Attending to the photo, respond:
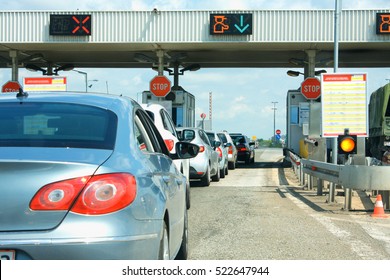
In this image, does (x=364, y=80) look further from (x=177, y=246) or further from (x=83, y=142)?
(x=83, y=142)

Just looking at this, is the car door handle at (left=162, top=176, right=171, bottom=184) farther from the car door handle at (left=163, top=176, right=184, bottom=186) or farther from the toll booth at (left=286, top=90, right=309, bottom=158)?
the toll booth at (left=286, top=90, right=309, bottom=158)

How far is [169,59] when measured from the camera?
28.5 meters

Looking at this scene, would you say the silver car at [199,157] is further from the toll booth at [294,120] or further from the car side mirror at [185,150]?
the toll booth at [294,120]

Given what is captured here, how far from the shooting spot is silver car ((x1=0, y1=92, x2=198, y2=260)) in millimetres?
3289

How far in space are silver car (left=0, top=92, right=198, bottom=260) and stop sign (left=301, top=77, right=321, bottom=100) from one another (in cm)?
2115

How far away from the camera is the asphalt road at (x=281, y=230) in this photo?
6531 millimetres

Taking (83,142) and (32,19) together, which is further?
(32,19)

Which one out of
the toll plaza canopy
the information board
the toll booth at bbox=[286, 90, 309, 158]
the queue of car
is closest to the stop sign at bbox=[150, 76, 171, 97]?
the toll plaza canopy

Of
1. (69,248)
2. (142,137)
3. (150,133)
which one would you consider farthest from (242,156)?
(69,248)

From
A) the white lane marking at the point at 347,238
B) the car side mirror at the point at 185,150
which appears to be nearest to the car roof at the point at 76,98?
the car side mirror at the point at 185,150

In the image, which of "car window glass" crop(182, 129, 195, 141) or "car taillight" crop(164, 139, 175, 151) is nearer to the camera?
"car taillight" crop(164, 139, 175, 151)

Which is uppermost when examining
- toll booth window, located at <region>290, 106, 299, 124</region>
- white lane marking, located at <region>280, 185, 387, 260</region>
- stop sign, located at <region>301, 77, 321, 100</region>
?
stop sign, located at <region>301, 77, 321, 100</region>
